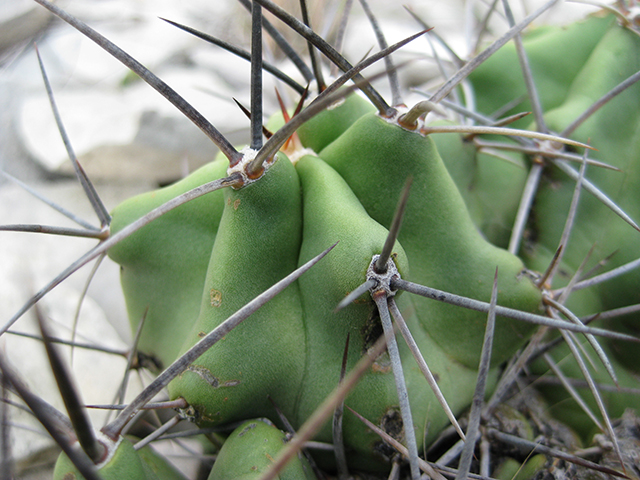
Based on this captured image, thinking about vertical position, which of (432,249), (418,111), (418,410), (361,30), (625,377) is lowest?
(625,377)

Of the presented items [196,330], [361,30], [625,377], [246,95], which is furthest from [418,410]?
[361,30]

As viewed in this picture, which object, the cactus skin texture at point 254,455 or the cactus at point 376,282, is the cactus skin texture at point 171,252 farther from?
Answer: the cactus skin texture at point 254,455

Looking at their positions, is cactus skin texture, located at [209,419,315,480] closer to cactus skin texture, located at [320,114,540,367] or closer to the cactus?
the cactus

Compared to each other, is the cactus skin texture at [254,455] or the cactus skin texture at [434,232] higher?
the cactus skin texture at [434,232]

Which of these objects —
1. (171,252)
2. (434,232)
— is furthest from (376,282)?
(171,252)

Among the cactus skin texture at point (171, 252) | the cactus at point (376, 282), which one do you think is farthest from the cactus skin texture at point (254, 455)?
the cactus skin texture at point (171, 252)

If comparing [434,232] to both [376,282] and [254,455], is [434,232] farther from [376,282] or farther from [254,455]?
[254,455]

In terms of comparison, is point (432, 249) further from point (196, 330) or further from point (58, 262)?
point (58, 262)

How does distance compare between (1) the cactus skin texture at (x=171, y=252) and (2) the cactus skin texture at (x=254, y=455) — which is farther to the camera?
(1) the cactus skin texture at (x=171, y=252)

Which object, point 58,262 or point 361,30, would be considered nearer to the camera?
point 58,262

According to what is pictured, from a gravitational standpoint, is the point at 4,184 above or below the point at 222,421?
above
